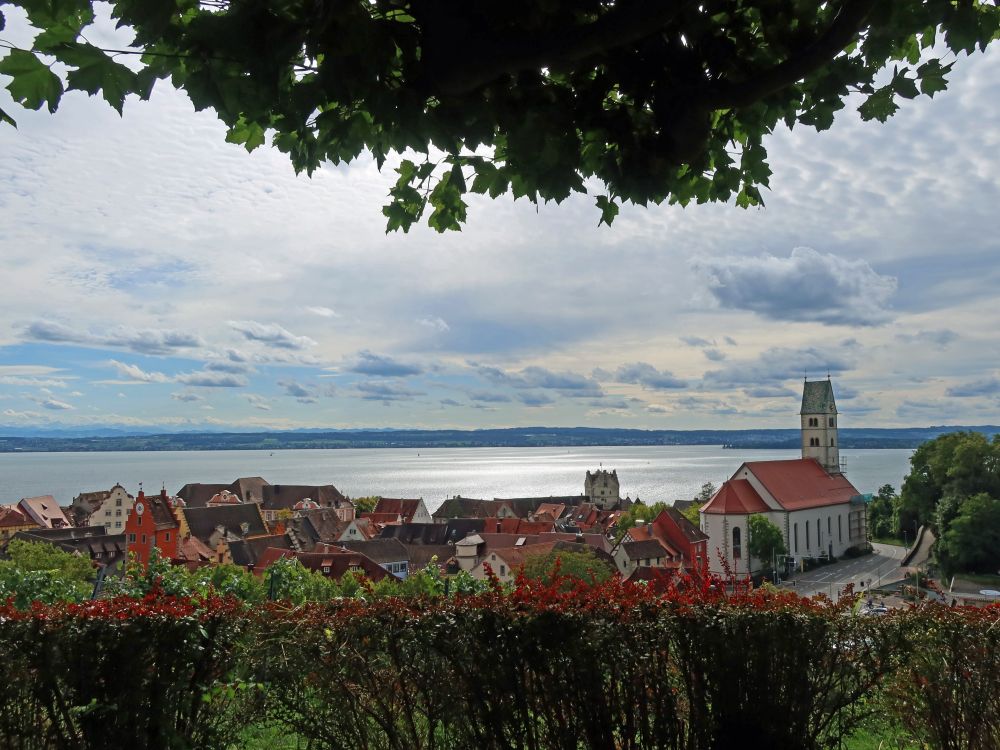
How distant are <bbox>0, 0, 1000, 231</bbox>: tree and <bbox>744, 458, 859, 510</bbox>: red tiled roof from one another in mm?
64712

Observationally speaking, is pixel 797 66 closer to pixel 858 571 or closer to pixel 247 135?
pixel 247 135

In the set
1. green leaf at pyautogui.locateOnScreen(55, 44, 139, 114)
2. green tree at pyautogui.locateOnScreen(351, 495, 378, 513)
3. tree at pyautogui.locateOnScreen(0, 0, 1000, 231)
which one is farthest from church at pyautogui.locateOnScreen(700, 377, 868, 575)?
green leaf at pyautogui.locateOnScreen(55, 44, 139, 114)

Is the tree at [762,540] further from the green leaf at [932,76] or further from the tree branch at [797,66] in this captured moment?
the tree branch at [797,66]

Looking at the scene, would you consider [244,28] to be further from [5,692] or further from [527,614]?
[5,692]

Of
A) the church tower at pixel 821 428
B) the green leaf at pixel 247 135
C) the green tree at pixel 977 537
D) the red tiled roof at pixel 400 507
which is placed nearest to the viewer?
the green leaf at pixel 247 135

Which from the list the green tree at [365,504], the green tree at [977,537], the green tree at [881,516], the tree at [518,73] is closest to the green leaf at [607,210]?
the tree at [518,73]

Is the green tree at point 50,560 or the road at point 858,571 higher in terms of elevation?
the green tree at point 50,560

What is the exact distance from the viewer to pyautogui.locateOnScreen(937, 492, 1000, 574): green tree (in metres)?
47.4

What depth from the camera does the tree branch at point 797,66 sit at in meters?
3.07

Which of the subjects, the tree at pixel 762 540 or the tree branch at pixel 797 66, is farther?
the tree at pixel 762 540

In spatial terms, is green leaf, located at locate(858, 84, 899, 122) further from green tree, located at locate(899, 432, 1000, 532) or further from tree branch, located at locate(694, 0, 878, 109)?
green tree, located at locate(899, 432, 1000, 532)

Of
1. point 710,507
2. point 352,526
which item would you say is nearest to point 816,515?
point 710,507

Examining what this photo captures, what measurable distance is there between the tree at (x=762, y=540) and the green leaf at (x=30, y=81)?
62.1 metres

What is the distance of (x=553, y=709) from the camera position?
465 cm
